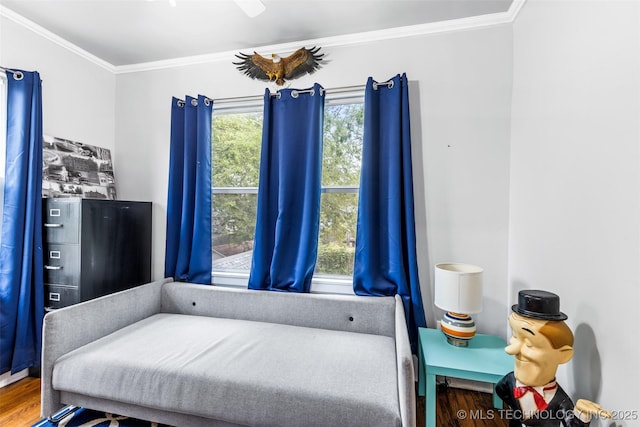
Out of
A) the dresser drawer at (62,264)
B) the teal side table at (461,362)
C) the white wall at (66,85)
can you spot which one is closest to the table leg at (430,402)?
the teal side table at (461,362)

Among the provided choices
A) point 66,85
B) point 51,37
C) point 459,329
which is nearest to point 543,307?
point 459,329

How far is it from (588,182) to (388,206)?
103 cm

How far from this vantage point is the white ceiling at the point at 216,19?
1793mm

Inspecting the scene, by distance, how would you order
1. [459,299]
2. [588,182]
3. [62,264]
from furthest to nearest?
[62,264] < [459,299] < [588,182]

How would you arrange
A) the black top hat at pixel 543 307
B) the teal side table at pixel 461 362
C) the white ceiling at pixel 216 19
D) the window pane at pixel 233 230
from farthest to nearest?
the window pane at pixel 233 230 < the white ceiling at pixel 216 19 < the teal side table at pixel 461 362 < the black top hat at pixel 543 307

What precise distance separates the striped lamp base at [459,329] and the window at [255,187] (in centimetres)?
75

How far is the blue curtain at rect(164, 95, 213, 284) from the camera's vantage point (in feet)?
7.58

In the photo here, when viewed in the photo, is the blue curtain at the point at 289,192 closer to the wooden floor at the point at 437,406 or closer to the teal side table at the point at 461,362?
the teal side table at the point at 461,362

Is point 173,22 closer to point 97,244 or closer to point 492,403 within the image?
point 97,244

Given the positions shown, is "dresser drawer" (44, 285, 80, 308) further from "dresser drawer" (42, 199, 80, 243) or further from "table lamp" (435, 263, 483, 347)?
"table lamp" (435, 263, 483, 347)

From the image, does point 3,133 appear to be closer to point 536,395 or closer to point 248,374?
point 248,374

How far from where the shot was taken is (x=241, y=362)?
4.78 feet

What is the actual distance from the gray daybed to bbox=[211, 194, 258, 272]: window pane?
17.1 inches

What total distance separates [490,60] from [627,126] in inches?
49.0
